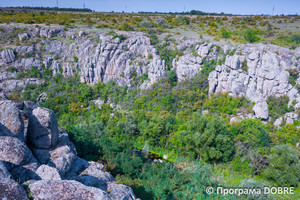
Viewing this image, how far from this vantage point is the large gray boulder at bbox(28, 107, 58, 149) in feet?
32.7

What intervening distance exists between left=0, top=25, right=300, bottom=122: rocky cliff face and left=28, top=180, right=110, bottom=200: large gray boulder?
2422 cm

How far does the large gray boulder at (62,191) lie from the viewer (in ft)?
18.0

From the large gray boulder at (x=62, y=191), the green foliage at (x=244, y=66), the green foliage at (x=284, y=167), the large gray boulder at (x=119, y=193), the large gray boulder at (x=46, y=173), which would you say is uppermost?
the green foliage at (x=244, y=66)

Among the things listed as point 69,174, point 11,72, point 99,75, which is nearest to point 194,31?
point 99,75

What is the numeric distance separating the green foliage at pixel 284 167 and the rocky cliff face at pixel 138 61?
24.9 ft

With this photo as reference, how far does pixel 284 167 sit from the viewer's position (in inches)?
677

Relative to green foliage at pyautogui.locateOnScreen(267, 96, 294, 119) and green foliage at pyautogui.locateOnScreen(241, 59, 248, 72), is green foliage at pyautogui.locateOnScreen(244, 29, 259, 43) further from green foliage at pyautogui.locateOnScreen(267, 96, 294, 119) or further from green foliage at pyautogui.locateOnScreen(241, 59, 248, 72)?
green foliage at pyautogui.locateOnScreen(267, 96, 294, 119)

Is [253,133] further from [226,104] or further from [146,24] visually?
[146,24]

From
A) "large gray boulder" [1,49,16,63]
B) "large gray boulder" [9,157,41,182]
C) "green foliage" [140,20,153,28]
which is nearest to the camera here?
"large gray boulder" [9,157,41,182]

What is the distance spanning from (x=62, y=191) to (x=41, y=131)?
550cm

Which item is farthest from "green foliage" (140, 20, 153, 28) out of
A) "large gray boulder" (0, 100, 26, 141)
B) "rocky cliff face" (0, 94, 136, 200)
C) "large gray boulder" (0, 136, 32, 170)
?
"large gray boulder" (0, 136, 32, 170)

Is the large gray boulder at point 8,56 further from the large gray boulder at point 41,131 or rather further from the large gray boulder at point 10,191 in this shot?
the large gray boulder at point 10,191
